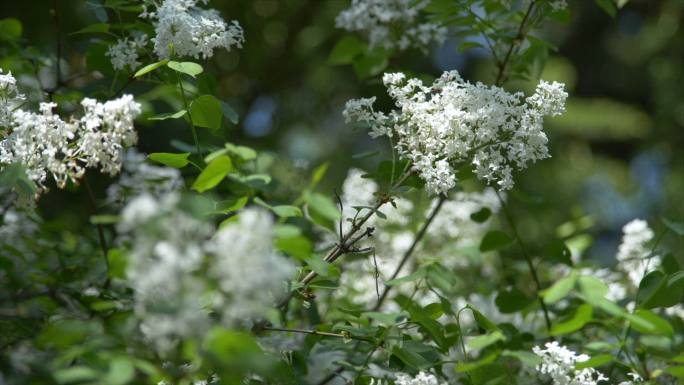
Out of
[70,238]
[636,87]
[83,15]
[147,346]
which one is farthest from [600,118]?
[147,346]

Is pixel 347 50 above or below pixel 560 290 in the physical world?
above

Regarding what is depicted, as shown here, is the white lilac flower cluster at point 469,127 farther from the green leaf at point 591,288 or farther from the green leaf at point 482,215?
the green leaf at point 482,215

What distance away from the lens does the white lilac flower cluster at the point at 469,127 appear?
5.05 ft

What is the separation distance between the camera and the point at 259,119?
4.09 meters

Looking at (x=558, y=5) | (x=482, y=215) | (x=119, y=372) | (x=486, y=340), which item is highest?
(x=558, y=5)

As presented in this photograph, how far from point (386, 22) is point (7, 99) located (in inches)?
47.1

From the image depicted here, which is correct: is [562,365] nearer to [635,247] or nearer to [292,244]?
[292,244]

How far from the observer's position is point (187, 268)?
0.96 meters

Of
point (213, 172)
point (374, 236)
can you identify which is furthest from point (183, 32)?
point (374, 236)

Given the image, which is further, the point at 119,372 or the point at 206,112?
the point at 206,112

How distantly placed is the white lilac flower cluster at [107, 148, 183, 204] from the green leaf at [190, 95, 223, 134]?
27.5 inches

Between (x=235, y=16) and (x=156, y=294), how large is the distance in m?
3.10

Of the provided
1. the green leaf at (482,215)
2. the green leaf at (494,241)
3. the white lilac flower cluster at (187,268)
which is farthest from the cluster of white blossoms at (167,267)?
the green leaf at (482,215)

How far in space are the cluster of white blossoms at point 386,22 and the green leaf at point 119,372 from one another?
1.60 m
